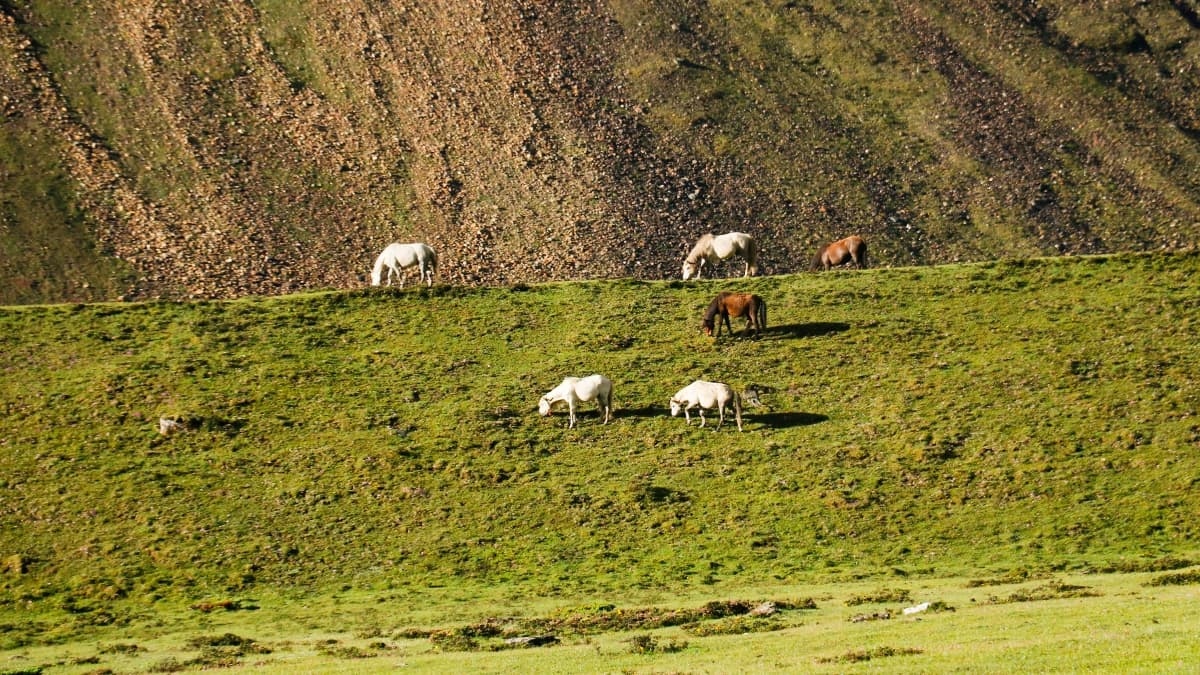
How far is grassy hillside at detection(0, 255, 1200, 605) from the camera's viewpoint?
1473 inches

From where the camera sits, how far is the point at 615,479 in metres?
41.7

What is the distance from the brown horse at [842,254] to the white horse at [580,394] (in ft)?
65.1

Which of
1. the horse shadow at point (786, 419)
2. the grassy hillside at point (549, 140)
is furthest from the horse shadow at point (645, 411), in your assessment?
the grassy hillside at point (549, 140)

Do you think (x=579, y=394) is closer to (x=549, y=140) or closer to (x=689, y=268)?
(x=689, y=268)

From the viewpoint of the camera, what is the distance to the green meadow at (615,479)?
2881 centimetres

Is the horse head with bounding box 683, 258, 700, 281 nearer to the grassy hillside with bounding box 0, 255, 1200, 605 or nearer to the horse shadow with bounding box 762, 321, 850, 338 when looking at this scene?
the grassy hillside with bounding box 0, 255, 1200, 605

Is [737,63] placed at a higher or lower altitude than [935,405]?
higher

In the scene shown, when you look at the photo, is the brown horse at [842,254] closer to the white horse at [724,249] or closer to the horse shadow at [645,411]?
the white horse at [724,249]

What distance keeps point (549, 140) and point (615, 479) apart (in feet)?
190

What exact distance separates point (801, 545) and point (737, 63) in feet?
246

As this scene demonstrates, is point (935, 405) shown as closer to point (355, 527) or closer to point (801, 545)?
point (801, 545)

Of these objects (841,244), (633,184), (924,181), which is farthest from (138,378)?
(924,181)

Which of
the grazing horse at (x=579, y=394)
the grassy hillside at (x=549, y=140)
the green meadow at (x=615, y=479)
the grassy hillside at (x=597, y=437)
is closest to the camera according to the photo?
the green meadow at (x=615, y=479)

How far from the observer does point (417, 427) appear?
4581 centimetres
